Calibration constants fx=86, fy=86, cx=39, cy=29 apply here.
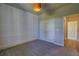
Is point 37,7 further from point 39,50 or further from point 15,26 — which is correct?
point 39,50

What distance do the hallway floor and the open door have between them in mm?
106

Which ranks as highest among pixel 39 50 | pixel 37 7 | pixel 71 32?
pixel 37 7

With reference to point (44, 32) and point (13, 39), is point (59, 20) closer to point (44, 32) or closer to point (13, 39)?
point (44, 32)

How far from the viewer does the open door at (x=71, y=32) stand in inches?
57.7

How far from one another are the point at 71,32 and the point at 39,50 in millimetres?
657

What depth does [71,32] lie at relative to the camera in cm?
153

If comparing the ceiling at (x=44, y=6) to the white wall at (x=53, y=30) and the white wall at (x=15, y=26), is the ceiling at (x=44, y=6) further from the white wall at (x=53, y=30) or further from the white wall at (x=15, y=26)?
the white wall at (x=53, y=30)

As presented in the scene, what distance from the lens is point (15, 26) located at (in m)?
1.50

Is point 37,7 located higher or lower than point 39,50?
higher

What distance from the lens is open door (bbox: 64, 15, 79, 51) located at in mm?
1467

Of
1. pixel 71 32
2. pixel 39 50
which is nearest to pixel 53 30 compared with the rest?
pixel 71 32

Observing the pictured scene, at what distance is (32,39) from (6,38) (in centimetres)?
45

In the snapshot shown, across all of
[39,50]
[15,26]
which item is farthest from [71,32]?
[15,26]

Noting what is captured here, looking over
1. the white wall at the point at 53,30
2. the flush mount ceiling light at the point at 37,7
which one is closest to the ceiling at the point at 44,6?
the flush mount ceiling light at the point at 37,7
